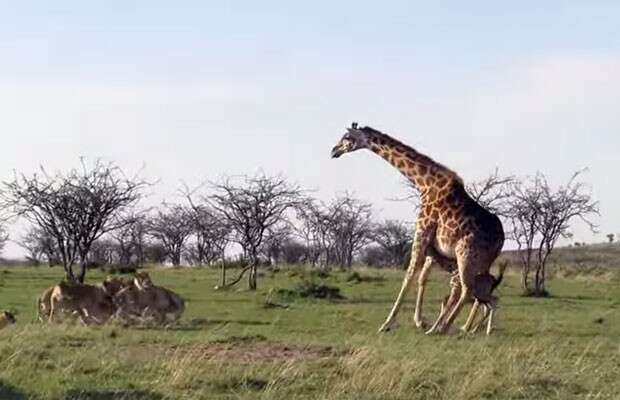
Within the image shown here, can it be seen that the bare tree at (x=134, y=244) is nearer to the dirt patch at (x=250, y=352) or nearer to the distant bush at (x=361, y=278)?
the distant bush at (x=361, y=278)

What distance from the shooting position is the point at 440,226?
19969mm

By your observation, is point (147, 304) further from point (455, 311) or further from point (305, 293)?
point (305, 293)

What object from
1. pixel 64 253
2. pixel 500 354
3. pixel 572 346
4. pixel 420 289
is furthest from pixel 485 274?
pixel 64 253

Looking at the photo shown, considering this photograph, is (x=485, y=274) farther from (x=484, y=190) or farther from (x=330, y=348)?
(x=484, y=190)

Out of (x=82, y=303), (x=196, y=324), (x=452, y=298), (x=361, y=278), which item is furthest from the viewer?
(x=361, y=278)

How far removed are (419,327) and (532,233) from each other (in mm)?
23146

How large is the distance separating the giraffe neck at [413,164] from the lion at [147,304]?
495cm

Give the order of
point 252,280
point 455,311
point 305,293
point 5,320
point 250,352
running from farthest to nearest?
point 252,280 < point 305,293 < point 5,320 < point 455,311 < point 250,352

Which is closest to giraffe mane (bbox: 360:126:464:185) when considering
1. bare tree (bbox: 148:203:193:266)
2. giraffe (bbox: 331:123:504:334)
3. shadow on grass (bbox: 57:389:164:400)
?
giraffe (bbox: 331:123:504:334)

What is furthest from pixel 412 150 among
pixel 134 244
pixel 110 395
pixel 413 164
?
pixel 134 244

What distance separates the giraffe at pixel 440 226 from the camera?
1942 centimetres

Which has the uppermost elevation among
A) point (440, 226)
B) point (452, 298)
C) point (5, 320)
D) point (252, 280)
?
point (440, 226)

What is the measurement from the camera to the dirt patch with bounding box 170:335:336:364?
1430 cm

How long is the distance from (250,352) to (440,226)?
5.82 meters
